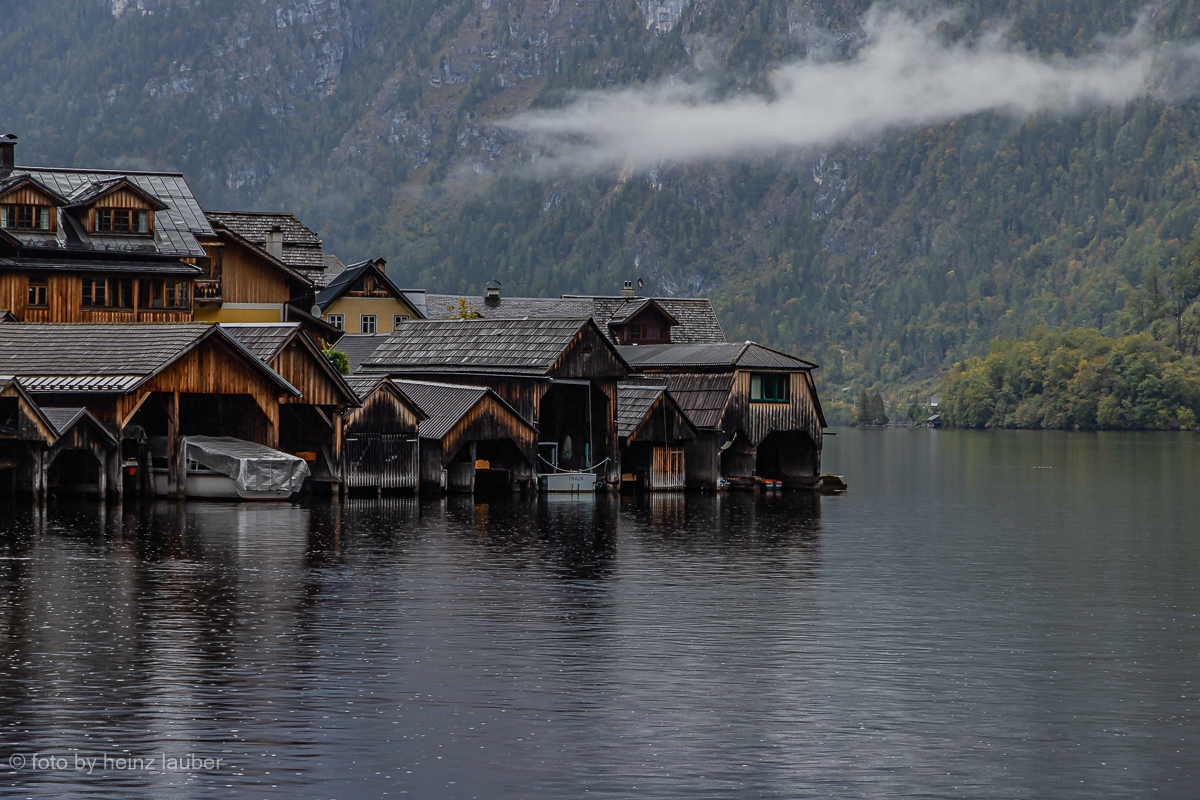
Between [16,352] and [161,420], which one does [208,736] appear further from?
[161,420]

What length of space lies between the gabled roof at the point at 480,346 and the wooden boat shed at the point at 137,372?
13.3 m

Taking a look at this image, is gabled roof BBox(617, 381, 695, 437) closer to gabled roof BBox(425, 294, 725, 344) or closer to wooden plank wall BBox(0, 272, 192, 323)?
wooden plank wall BBox(0, 272, 192, 323)

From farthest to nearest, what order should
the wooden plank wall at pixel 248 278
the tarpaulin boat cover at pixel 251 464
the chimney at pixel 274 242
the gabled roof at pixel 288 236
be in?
the gabled roof at pixel 288 236 → the chimney at pixel 274 242 → the wooden plank wall at pixel 248 278 → the tarpaulin boat cover at pixel 251 464

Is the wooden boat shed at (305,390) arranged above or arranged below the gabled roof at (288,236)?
below

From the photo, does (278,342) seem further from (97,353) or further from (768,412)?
(768,412)

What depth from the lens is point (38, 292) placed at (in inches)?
3339

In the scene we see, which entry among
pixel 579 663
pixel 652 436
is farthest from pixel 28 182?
pixel 579 663

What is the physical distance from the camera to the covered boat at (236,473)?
72625mm

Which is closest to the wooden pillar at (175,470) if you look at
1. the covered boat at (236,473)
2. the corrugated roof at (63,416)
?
the covered boat at (236,473)

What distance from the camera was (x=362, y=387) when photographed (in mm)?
78750

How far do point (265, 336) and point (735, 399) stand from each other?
27272 millimetres

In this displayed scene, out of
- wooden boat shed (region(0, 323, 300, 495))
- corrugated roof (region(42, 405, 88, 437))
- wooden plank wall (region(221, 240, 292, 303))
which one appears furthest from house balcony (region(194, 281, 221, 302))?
corrugated roof (region(42, 405, 88, 437))

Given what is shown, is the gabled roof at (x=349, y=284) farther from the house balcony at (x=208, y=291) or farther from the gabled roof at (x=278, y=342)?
the gabled roof at (x=278, y=342)

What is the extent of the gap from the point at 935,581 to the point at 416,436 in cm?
3497
